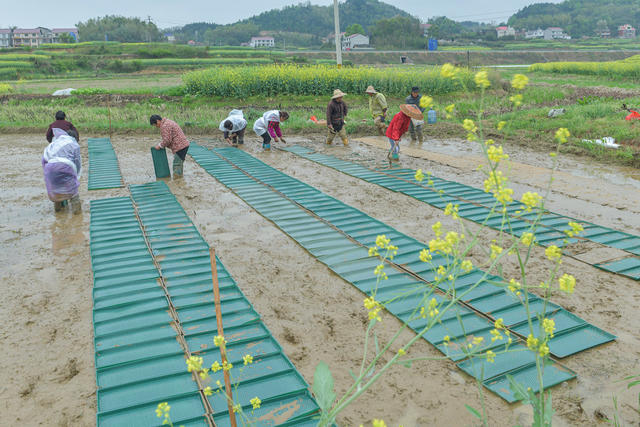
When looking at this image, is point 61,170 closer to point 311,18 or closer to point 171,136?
point 171,136

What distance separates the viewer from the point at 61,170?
6.20 metres

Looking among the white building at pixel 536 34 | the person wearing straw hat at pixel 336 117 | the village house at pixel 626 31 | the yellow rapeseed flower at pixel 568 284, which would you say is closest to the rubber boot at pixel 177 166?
the person wearing straw hat at pixel 336 117

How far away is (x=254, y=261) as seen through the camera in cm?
513

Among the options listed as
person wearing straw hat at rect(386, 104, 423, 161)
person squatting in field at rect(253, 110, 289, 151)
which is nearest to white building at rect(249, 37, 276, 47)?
person squatting in field at rect(253, 110, 289, 151)

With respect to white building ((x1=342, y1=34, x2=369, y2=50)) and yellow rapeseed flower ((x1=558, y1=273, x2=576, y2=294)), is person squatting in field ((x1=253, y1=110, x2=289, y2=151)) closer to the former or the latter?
yellow rapeseed flower ((x1=558, y1=273, x2=576, y2=294))

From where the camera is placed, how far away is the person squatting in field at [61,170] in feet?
20.3

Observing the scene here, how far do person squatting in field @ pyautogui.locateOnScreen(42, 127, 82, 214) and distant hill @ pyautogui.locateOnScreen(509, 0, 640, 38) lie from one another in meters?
89.0

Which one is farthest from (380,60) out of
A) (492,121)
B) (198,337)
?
(198,337)

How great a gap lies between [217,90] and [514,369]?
48.6 feet

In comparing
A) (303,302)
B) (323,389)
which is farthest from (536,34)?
(323,389)

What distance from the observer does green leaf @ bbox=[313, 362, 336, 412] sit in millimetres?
1478

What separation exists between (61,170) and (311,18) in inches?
3688

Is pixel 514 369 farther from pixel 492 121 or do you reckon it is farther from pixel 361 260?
pixel 492 121

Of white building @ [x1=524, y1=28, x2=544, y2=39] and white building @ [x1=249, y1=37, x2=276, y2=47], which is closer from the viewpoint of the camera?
white building @ [x1=249, y1=37, x2=276, y2=47]
